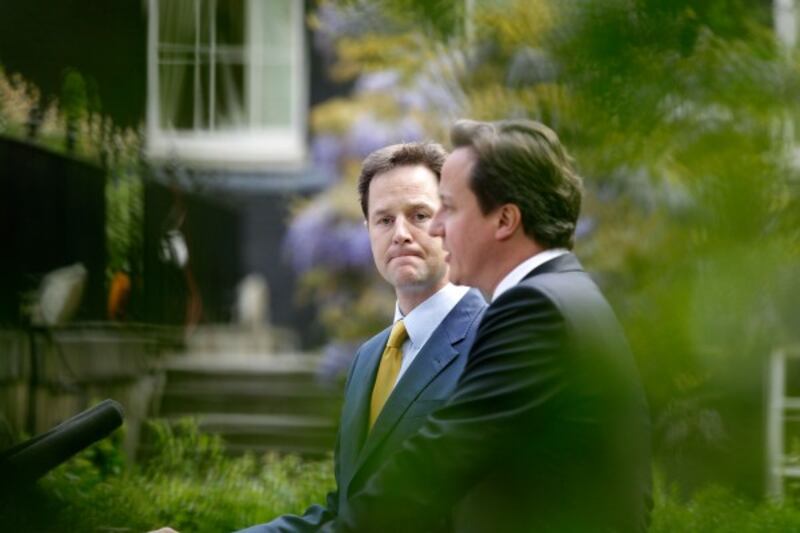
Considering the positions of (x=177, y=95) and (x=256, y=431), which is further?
(x=256, y=431)

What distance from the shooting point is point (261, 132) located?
6.66 m

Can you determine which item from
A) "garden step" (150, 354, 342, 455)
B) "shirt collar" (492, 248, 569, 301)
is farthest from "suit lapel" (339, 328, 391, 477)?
"garden step" (150, 354, 342, 455)

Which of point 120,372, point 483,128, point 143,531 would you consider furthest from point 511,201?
point 120,372

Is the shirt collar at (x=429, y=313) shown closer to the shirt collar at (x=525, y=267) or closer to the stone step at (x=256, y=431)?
the shirt collar at (x=525, y=267)

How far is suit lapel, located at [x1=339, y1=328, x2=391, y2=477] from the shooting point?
5.25ft

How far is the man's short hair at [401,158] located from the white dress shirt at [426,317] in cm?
17

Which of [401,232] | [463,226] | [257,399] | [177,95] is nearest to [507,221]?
[463,226]

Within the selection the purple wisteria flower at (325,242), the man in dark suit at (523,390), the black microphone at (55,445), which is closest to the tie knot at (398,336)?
the man in dark suit at (523,390)

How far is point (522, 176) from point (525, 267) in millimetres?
105

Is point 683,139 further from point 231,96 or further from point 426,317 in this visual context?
point 231,96

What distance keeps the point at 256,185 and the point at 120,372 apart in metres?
3.42

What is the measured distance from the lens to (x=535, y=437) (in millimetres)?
918

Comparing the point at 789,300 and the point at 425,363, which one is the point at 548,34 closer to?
the point at 789,300

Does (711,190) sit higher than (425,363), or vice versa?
(711,190)
